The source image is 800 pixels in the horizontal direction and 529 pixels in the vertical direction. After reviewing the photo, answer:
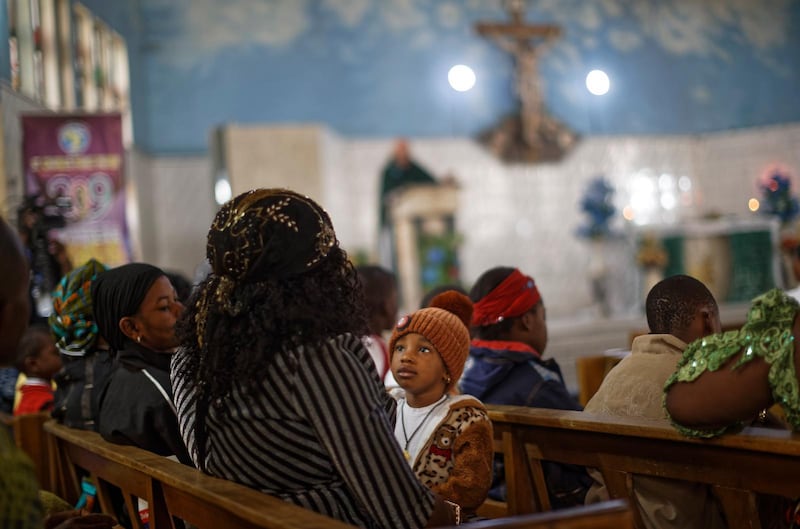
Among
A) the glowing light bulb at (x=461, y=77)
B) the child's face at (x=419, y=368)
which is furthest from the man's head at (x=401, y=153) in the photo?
the child's face at (x=419, y=368)

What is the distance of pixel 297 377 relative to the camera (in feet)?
6.28

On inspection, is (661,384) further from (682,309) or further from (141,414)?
(141,414)

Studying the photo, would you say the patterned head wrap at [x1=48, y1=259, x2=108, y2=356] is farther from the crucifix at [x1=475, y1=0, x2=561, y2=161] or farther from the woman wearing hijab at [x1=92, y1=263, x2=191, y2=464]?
the crucifix at [x1=475, y1=0, x2=561, y2=161]

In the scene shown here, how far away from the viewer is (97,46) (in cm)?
1052

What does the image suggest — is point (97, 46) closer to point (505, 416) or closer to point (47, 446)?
point (47, 446)

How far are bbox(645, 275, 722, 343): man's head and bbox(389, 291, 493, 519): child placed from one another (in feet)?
1.96

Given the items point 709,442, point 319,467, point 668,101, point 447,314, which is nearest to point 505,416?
point 447,314

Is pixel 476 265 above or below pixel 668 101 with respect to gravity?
below

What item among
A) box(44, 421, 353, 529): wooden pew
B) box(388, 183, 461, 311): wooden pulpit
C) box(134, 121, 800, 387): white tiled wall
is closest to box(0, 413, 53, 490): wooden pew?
box(44, 421, 353, 529): wooden pew

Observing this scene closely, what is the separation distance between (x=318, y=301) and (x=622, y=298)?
10.4 m

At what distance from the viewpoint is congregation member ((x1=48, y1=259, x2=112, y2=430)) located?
3.24 meters

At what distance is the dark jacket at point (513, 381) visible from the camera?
3.20m

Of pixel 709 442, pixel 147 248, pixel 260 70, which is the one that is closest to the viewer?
pixel 709 442

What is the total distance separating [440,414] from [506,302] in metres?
0.81
